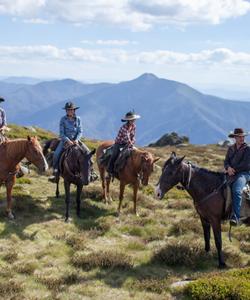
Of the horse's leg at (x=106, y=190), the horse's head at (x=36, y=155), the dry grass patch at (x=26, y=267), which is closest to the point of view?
the dry grass patch at (x=26, y=267)

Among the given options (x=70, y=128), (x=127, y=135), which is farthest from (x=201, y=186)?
(x=70, y=128)

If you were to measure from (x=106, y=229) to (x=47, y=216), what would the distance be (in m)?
2.95

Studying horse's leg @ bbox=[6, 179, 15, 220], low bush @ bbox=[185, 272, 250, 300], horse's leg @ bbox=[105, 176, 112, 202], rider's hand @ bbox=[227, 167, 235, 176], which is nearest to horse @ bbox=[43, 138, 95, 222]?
horse's leg @ bbox=[6, 179, 15, 220]

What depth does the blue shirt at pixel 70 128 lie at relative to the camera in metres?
20.8

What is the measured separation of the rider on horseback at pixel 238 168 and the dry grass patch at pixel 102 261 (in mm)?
3926

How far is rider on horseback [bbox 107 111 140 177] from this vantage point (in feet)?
71.1

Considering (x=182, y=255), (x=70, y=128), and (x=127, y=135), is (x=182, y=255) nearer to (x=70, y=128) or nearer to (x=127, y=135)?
(x=127, y=135)

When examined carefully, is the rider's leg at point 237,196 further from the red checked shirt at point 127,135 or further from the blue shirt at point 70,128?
the blue shirt at point 70,128

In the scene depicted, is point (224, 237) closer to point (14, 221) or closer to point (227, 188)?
point (227, 188)

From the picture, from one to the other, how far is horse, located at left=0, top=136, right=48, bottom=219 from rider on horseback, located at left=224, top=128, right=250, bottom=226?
7329mm

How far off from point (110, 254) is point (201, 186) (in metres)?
4.02

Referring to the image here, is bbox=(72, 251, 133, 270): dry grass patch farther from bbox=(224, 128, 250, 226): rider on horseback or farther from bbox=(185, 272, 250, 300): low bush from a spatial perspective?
bbox=(224, 128, 250, 226): rider on horseback

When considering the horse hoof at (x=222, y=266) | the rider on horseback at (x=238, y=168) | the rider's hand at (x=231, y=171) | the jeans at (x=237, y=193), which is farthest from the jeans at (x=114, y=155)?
the horse hoof at (x=222, y=266)

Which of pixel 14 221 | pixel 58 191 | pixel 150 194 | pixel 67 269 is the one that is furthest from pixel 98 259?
pixel 150 194
